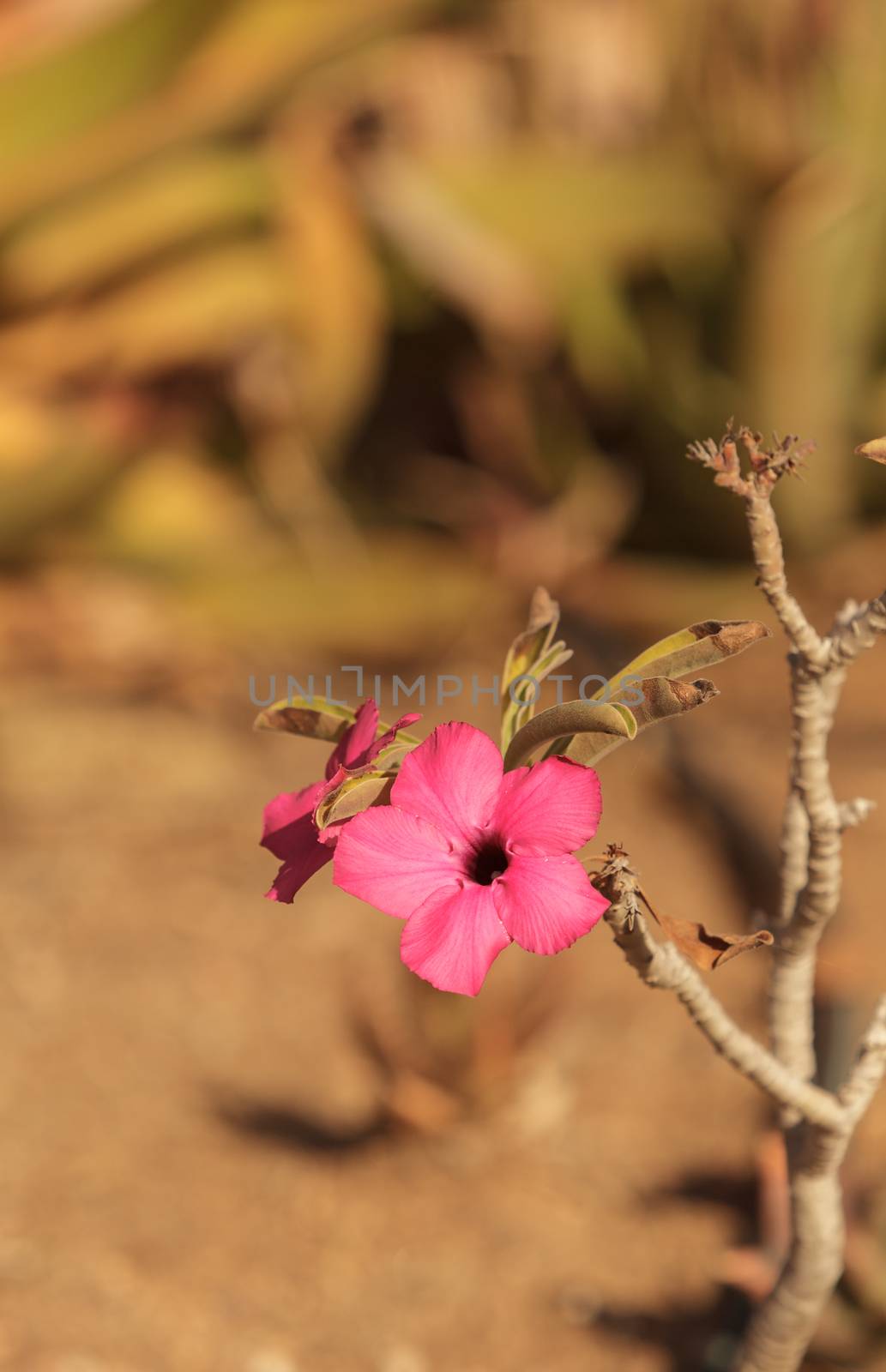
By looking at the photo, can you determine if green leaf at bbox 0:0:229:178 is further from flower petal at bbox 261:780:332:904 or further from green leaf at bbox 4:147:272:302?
flower petal at bbox 261:780:332:904

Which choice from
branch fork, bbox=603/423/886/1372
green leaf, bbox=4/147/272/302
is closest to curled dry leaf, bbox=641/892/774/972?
branch fork, bbox=603/423/886/1372

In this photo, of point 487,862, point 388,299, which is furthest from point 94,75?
point 487,862

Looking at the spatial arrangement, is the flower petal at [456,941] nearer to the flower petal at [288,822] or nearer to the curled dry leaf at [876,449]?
the flower petal at [288,822]

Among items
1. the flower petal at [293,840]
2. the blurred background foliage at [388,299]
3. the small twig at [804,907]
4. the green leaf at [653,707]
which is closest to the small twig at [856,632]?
the small twig at [804,907]

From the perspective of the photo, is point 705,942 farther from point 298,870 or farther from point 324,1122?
point 324,1122

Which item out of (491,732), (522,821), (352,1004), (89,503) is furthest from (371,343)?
(522,821)
